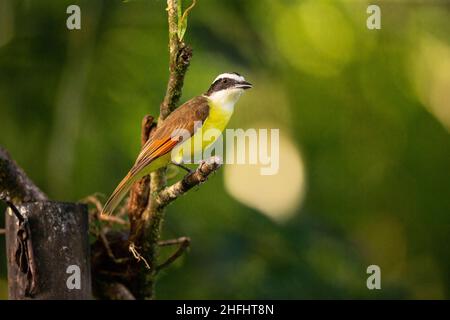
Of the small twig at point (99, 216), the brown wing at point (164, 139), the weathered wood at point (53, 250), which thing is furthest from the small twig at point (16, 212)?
the small twig at point (99, 216)

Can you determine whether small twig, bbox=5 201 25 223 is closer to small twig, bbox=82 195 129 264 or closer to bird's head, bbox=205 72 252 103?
small twig, bbox=82 195 129 264

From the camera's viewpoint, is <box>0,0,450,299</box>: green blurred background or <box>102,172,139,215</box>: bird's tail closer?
<box>102,172,139,215</box>: bird's tail

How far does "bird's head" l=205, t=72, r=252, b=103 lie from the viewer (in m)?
3.61

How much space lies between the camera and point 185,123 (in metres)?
3.35

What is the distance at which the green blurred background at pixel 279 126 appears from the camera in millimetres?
5148

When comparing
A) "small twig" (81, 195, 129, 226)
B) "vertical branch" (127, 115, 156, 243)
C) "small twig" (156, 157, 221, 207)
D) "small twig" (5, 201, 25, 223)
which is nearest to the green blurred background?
"small twig" (81, 195, 129, 226)

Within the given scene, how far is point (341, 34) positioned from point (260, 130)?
1.04 meters

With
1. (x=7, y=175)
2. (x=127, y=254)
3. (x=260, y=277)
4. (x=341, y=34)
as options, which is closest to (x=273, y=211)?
(x=260, y=277)

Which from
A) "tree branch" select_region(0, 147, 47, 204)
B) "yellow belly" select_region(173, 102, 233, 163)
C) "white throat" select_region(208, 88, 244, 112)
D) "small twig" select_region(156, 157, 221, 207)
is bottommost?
"small twig" select_region(156, 157, 221, 207)

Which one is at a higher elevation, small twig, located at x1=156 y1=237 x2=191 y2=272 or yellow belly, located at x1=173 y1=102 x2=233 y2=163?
yellow belly, located at x1=173 y1=102 x2=233 y2=163

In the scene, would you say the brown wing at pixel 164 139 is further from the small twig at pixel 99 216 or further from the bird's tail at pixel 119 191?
the small twig at pixel 99 216

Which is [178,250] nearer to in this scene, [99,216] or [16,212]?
[99,216]

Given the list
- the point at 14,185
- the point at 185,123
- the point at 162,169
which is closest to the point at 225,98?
the point at 185,123

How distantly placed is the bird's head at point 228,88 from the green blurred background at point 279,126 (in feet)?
3.97
